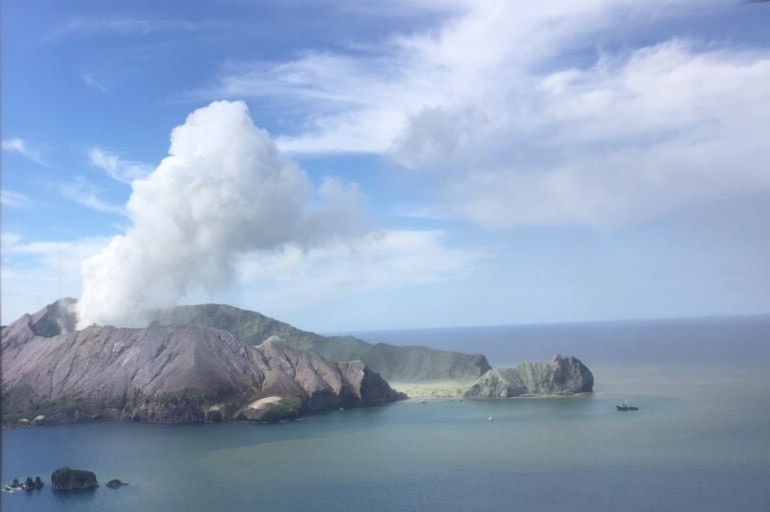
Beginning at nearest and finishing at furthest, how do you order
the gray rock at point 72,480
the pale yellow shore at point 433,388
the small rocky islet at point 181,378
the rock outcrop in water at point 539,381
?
the gray rock at point 72,480, the small rocky islet at point 181,378, the rock outcrop in water at point 539,381, the pale yellow shore at point 433,388

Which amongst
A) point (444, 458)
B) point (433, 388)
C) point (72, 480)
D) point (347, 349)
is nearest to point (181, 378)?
point (72, 480)

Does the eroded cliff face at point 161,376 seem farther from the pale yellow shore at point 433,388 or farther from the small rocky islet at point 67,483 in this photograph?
the small rocky islet at point 67,483

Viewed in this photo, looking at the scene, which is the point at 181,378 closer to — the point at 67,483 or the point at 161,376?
the point at 161,376

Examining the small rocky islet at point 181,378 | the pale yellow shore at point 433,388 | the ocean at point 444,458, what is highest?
the small rocky islet at point 181,378

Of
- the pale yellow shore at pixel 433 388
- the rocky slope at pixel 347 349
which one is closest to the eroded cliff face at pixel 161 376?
the pale yellow shore at pixel 433 388

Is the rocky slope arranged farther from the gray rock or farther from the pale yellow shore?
the gray rock

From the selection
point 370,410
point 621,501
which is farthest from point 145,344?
point 621,501
